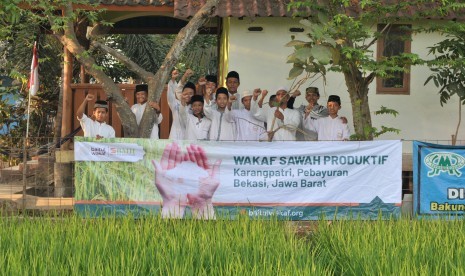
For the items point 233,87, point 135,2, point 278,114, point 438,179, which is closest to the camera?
point 438,179

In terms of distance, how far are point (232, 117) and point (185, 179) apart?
5.77 ft

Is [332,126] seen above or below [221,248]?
above

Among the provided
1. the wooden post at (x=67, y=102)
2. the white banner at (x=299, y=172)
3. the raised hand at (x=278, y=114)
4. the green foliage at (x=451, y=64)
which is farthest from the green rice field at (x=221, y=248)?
the wooden post at (x=67, y=102)

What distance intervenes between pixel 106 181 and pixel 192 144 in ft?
3.88

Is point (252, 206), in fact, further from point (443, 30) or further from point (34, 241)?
point (443, 30)

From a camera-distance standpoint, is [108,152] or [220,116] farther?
[220,116]

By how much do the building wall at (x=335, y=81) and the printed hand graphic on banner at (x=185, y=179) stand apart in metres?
4.24

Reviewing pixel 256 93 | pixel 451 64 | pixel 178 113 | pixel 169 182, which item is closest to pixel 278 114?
pixel 256 93

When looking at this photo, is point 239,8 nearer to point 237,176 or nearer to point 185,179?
point 237,176

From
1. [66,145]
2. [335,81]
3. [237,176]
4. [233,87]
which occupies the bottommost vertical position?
[237,176]

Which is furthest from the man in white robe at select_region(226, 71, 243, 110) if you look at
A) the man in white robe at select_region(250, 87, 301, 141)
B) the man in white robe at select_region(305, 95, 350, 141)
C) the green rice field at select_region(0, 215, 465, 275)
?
the green rice field at select_region(0, 215, 465, 275)

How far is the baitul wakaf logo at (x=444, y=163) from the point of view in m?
9.94

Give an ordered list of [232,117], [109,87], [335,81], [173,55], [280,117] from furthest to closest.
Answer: [335,81], [173,55], [109,87], [232,117], [280,117]

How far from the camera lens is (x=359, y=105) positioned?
433 inches
